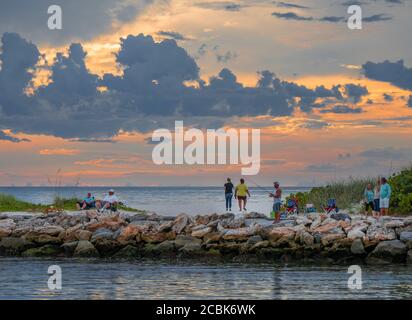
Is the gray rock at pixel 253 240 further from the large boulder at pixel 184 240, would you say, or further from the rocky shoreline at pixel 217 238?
the large boulder at pixel 184 240

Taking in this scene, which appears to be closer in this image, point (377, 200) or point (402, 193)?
point (377, 200)

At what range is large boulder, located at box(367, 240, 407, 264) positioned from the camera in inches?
1374

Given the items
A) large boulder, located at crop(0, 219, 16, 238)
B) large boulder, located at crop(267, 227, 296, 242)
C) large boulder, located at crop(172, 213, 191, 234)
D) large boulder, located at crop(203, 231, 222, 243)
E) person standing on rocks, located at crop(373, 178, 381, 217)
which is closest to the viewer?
large boulder, located at crop(267, 227, 296, 242)

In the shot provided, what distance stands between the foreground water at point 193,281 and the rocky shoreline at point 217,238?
166 cm

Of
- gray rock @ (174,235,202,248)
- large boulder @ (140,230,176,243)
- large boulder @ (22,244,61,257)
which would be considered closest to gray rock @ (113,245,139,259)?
large boulder @ (140,230,176,243)

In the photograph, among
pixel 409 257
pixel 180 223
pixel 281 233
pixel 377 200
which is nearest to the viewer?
A: pixel 409 257

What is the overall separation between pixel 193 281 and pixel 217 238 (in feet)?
23.4

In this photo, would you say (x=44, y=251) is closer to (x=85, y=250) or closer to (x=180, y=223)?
(x=85, y=250)

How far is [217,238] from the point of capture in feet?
122

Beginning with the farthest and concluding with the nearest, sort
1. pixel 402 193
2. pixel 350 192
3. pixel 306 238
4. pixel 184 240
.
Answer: pixel 350 192 < pixel 402 193 < pixel 184 240 < pixel 306 238

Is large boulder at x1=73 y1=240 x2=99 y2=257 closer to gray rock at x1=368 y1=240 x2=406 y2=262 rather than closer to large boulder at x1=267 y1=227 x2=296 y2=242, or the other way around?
large boulder at x1=267 y1=227 x2=296 y2=242

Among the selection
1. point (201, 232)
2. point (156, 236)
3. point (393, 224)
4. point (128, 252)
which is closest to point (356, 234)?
point (393, 224)
